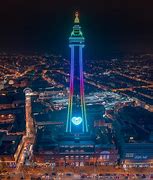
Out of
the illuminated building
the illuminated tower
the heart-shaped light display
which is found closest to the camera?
the illuminated building

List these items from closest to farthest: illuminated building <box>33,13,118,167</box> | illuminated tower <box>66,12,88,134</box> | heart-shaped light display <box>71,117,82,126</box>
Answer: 1. illuminated building <box>33,13,118,167</box>
2. illuminated tower <box>66,12,88,134</box>
3. heart-shaped light display <box>71,117,82,126</box>

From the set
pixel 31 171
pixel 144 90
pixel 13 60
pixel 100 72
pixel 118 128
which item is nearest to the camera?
pixel 31 171

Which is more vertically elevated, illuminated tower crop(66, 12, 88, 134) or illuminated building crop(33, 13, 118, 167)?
illuminated tower crop(66, 12, 88, 134)

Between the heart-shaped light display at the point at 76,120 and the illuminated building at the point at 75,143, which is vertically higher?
the heart-shaped light display at the point at 76,120

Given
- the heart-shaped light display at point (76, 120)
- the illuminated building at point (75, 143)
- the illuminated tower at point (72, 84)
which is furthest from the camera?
the heart-shaped light display at point (76, 120)

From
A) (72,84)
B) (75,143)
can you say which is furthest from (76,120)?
(72,84)

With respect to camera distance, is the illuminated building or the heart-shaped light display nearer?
the illuminated building

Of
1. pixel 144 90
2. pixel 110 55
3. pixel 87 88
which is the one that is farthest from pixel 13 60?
pixel 144 90

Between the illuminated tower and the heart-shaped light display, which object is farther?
the heart-shaped light display

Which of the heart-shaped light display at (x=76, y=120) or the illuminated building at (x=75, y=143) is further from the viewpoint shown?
the heart-shaped light display at (x=76, y=120)

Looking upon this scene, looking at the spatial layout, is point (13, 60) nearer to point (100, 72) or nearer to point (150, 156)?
point (100, 72)

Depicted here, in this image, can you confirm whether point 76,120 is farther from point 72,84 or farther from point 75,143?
point 72,84
